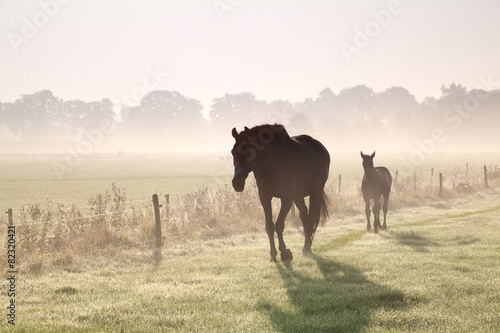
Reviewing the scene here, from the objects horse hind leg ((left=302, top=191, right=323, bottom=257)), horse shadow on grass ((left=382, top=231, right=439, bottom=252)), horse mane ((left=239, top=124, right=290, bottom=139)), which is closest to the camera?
horse mane ((left=239, top=124, right=290, bottom=139))

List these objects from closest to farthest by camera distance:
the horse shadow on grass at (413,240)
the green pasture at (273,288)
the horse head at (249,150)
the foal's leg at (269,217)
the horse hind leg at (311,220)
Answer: the green pasture at (273,288) < the horse head at (249,150) < the foal's leg at (269,217) < the horse hind leg at (311,220) < the horse shadow on grass at (413,240)

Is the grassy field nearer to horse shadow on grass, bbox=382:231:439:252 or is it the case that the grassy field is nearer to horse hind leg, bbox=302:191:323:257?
horse shadow on grass, bbox=382:231:439:252

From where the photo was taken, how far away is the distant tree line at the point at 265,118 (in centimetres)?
13562

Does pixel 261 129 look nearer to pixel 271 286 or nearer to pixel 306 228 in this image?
pixel 271 286

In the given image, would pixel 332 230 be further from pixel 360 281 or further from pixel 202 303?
pixel 202 303

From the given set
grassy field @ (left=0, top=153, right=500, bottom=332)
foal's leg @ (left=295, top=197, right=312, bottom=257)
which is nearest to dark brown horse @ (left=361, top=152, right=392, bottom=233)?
grassy field @ (left=0, top=153, right=500, bottom=332)

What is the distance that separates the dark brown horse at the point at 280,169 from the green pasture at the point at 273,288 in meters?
0.99

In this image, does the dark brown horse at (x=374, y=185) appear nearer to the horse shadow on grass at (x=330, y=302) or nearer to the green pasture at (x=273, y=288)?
the green pasture at (x=273, y=288)

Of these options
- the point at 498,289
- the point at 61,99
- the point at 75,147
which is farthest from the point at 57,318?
the point at 61,99

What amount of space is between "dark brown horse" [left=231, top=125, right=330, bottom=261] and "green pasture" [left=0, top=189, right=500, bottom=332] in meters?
0.99

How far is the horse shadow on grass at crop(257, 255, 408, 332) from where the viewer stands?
583 cm

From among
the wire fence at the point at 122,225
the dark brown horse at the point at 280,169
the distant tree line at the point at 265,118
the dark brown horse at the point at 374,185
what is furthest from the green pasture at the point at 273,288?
the distant tree line at the point at 265,118

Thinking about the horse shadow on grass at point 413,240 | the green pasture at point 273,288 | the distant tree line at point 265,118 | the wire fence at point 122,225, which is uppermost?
the distant tree line at point 265,118

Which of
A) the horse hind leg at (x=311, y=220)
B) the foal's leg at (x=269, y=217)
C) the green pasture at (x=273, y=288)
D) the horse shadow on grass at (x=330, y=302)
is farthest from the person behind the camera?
the horse hind leg at (x=311, y=220)
